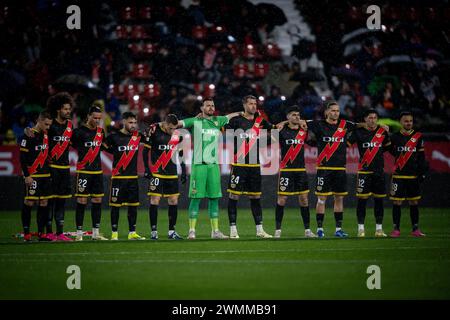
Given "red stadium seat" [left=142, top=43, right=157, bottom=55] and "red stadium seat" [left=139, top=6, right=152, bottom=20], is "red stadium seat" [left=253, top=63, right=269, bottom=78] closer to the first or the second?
"red stadium seat" [left=142, top=43, right=157, bottom=55]

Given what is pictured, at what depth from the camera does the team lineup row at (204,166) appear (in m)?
14.9

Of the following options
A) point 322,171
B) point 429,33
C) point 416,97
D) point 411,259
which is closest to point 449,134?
point 416,97

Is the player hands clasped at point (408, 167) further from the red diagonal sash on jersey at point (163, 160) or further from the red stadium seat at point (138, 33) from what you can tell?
the red stadium seat at point (138, 33)

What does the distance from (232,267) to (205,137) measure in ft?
14.0

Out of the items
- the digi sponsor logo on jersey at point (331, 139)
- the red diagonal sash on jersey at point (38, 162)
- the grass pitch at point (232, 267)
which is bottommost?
the grass pitch at point (232, 267)

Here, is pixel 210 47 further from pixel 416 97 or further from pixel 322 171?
pixel 322 171

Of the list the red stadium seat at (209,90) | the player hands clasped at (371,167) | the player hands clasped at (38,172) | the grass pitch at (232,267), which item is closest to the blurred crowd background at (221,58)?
A: the red stadium seat at (209,90)

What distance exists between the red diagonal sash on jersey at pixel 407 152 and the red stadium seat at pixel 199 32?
11.1m

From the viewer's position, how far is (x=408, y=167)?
15797 millimetres

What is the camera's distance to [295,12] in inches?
1089

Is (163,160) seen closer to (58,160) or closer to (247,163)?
(247,163)

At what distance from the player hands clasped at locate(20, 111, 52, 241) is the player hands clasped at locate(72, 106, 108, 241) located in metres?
0.53

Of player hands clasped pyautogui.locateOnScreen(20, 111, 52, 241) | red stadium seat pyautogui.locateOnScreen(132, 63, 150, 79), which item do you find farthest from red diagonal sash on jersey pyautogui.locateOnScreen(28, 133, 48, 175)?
red stadium seat pyautogui.locateOnScreen(132, 63, 150, 79)

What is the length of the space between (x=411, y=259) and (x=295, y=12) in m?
16.8
